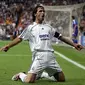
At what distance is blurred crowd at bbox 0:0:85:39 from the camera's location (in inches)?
1280

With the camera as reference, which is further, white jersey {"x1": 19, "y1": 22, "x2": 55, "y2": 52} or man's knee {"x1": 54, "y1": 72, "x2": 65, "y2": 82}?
man's knee {"x1": 54, "y1": 72, "x2": 65, "y2": 82}

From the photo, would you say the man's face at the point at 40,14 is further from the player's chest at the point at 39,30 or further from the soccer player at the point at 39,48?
the player's chest at the point at 39,30

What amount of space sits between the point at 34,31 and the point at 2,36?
71.9 feet

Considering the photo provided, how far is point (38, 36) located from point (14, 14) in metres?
28.1

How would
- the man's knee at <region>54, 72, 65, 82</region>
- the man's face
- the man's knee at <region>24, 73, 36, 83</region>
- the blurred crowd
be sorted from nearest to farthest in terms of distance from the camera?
1. the man's knee at <region>24, 73, 36, 83</region>
2. the man's face
3. the man's knee at <region>54, 72, 65, 82</region>
4. the blurred crowd

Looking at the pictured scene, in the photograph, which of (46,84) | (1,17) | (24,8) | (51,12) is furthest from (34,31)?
(24,8)

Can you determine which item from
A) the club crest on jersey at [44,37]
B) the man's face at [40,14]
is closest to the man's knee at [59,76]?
the club crest on jersey at [44,37]

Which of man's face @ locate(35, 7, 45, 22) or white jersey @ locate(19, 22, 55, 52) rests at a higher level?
man's face @ locate(35, 7, 45, 22)

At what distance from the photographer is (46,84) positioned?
30.8ft

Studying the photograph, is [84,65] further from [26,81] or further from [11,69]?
[26,81]

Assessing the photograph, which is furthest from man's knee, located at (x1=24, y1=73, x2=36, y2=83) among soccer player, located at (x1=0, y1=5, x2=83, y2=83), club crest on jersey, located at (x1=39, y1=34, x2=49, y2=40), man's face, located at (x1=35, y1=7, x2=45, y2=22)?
man's face, located at (x1=35, y1=7, x2=45, y2=22)

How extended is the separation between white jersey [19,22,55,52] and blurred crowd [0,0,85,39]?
21.8 metres

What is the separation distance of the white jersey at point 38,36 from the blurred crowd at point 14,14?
21774mm

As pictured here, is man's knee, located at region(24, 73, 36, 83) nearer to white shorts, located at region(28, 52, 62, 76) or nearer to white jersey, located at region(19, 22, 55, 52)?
white shorts, located at region(28, 52, 62, 76)
